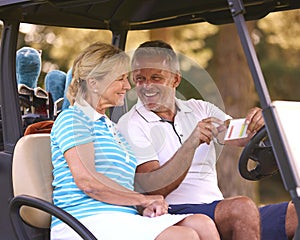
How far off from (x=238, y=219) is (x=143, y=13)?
124cm

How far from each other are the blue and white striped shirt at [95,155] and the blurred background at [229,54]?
412 mm

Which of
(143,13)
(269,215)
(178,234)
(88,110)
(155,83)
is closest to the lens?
(178,234)

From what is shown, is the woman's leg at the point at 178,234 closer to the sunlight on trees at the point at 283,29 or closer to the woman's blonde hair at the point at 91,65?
the woman's blonde hair at the point at 91,65

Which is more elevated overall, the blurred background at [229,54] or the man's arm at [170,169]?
the blurred background at [229,54]

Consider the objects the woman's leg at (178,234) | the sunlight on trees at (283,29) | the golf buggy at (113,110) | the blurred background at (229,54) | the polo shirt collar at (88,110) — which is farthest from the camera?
the sunlight on trees at (283,29)

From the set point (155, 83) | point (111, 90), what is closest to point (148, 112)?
point (155, 83)

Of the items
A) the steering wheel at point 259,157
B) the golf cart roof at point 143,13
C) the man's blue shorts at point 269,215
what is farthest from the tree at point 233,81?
the steering wheel at point 259,157

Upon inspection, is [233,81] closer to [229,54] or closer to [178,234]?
→ [229,54]

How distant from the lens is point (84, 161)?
2.69 metres

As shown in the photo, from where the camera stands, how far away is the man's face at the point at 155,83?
9.65 feet

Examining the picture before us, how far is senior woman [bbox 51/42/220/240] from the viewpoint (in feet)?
8.49

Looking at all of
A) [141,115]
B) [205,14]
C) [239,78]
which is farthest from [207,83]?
[239,78]

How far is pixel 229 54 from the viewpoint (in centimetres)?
760

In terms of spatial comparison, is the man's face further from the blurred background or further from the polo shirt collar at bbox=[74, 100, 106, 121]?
the polo shirt collar at bbox=[74, 100, 106, 121]
